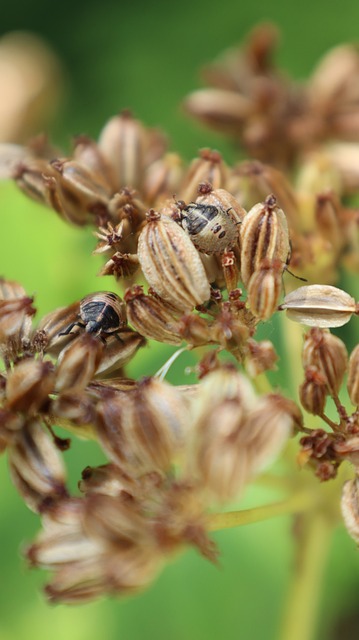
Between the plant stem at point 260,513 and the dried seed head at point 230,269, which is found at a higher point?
the dried seed head at point 230,269

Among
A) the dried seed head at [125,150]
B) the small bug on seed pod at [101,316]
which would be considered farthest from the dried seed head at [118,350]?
the dried seed head at [125,150]

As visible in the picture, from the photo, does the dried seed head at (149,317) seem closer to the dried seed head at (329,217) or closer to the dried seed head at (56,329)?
the dried seed head at (56,329)

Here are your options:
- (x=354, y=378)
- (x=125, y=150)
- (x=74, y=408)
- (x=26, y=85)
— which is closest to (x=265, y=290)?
(x=354, y=378)

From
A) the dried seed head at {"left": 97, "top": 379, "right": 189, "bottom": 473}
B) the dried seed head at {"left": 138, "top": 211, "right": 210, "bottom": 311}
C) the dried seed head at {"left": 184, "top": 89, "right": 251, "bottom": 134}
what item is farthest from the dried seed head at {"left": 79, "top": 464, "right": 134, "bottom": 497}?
the dried seed head at {"left": 184, "top": 89, "right": 251, "bottom": 134}

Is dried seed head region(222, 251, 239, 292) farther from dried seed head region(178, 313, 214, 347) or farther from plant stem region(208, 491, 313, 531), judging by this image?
plant stem region(208, 491, 313, 531)

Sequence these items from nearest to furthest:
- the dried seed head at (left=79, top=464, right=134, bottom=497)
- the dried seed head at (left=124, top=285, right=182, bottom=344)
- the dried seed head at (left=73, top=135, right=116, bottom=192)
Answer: the dried seed head at (left=79, top=464, right=134, bottom=497), the dried seed head at (left=124, top=285, right=182, bottom=344), the dried seed head at (left=73, top=135, right=116, bottom=192)

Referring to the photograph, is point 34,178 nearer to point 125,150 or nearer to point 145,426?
point 125,150
